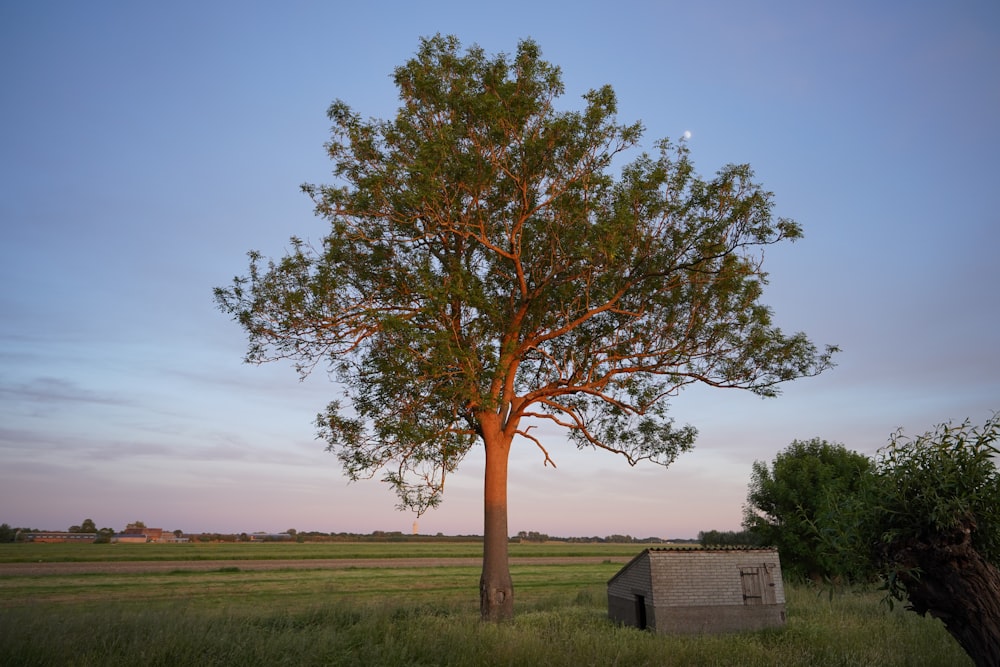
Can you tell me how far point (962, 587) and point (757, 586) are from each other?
17.0 meters

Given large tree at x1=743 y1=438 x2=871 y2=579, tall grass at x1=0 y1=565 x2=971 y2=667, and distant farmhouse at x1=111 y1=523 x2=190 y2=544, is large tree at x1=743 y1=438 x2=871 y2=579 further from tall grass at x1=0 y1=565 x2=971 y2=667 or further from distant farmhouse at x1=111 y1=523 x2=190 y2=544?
distant farmhouse at x1=111 y1=523 x2=190 y2=544

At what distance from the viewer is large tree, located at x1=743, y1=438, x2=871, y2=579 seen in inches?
1781

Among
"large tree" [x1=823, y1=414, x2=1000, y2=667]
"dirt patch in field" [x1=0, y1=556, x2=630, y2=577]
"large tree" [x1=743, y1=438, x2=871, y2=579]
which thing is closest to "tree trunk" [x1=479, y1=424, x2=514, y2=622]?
"large tree" [x1=823, y1=414, x2=1000, y2=667]

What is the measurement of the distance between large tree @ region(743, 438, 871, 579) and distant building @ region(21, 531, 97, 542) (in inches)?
5654

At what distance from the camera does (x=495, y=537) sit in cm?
2019

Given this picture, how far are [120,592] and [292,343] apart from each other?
37308 millimetres

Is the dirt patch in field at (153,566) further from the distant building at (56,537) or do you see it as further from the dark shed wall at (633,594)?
the distant building at (56,537)

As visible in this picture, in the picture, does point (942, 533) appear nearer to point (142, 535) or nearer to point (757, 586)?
point (757, 586)

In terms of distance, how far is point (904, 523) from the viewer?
877 centimetres

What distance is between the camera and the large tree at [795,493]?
1781 inches

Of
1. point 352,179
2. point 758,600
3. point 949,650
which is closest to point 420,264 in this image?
point 352,179

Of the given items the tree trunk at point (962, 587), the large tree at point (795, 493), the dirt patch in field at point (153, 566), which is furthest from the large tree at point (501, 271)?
the dirt patch in field at point (153, 566)

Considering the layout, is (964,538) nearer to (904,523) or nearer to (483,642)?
(904,523)

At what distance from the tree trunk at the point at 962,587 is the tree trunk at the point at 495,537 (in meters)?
12.9
